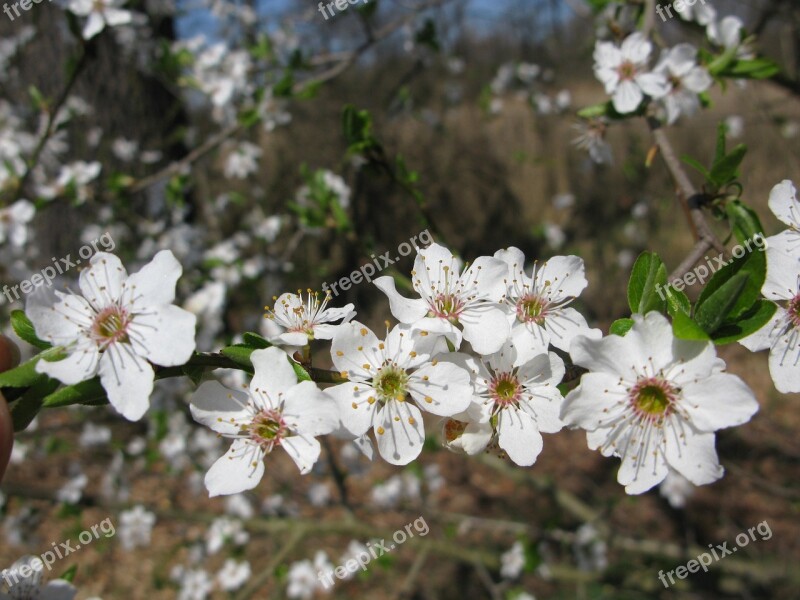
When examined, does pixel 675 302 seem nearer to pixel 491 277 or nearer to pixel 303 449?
pixel 491 277

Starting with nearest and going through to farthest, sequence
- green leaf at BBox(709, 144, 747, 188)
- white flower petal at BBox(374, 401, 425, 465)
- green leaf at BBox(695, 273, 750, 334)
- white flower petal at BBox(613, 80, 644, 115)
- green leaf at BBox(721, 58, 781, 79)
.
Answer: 1. green leaf at BBox(695, 273, 750, 334)
2. white flower petal at BBox(374, 401, 425, 465)
3. green leaf at BBox(709, 144, 747, 188)
4. white flower petal at BBox(613, 80, 644, 115)
5. green leaf at BBox(721, 58, 781, 79)

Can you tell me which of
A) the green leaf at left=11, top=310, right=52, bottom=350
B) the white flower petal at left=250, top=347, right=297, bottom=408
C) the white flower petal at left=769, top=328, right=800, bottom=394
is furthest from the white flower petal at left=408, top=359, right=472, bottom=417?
the green leaf at left=11, top=310, right=52, bottom=350

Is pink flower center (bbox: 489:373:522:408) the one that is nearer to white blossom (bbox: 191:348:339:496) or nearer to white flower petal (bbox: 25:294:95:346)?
white blossom (bbox: 191:348:339:496)

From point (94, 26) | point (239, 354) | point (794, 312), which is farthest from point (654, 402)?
point (94, 26)

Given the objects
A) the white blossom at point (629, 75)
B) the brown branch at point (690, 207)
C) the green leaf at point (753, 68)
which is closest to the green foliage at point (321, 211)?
the white blossom at point (629, 75)

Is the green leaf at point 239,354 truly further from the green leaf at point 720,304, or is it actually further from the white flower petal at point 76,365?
the green leaf at point 720,304

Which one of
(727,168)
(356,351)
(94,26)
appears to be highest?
(94,26)
